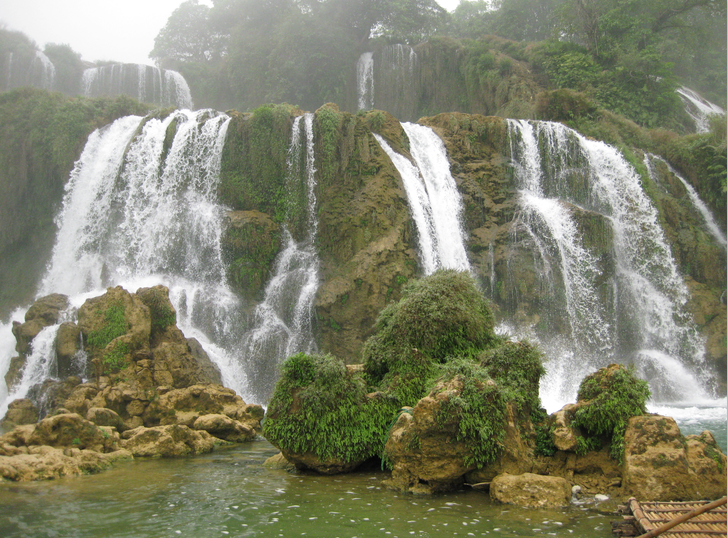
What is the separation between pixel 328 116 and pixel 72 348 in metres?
11.6

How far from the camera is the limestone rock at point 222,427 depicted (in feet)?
41.5

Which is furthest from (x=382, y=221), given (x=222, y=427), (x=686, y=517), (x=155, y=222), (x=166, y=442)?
(x=686, y=517)

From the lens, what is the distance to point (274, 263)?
2058 cm

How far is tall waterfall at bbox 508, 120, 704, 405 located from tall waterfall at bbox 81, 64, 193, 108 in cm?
2150

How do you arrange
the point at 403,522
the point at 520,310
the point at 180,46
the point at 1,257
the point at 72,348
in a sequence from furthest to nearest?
1. the point at 180,46
2. the point at 1,257
3. the point at 520,310
4. the point at 72,348
5. the point at 403,522

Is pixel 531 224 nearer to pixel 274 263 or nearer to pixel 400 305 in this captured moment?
pixel 274 263

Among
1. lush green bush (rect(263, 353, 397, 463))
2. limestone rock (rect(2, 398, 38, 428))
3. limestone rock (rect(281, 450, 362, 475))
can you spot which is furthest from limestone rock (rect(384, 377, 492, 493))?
limestone rock (rect(2, 398, 38, 428))

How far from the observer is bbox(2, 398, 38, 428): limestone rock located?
44.6ft

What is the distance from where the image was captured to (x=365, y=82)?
35219 millimetres

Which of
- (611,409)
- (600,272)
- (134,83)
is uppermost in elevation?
(134,83)

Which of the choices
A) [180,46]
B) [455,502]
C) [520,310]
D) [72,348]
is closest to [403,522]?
[455,502]

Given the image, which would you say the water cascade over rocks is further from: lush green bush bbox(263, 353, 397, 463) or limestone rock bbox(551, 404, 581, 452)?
limestone rock bbox(551, 404, 581, 452)

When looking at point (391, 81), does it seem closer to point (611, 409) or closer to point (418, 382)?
point (418, 382)

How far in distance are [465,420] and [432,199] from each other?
1417 cm
